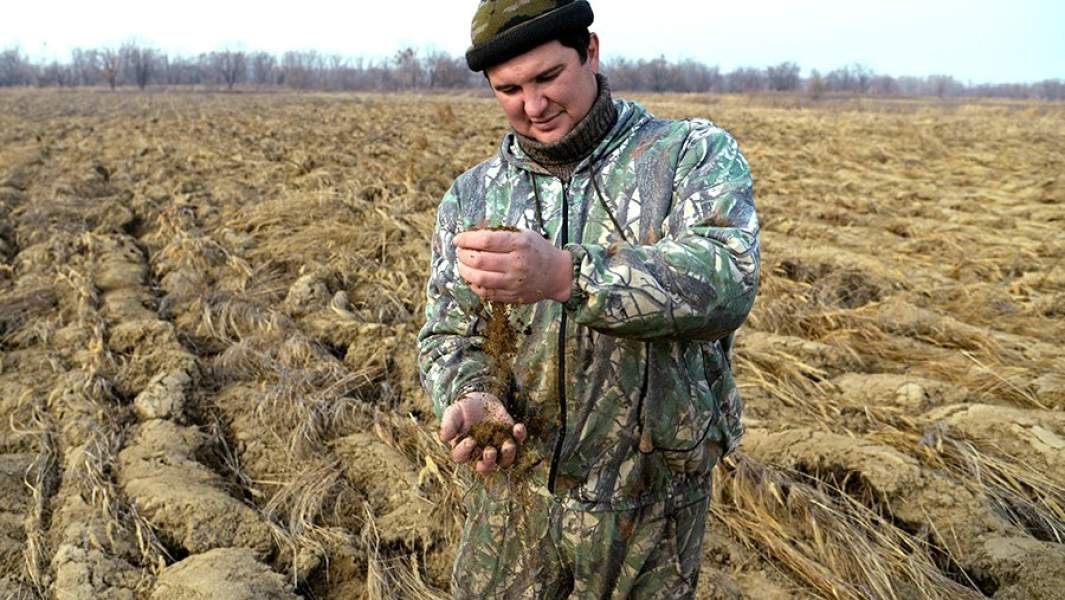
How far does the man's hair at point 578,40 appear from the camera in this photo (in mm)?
1630

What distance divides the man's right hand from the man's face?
0.58 m

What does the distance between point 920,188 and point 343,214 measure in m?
7.06

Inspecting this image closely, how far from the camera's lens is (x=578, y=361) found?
1.67 metres

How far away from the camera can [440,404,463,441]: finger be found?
1.63m

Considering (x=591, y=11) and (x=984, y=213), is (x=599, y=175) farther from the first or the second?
(x=984, y=213)

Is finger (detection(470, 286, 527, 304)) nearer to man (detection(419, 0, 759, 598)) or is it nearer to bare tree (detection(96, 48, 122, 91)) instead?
man (detection(419, 0, 759, 598))

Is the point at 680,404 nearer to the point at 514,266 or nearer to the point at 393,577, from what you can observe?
the point at 514,266

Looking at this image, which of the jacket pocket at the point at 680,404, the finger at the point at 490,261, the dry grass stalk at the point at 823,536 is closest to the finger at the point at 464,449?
the jacket pocket at the point at 680,404

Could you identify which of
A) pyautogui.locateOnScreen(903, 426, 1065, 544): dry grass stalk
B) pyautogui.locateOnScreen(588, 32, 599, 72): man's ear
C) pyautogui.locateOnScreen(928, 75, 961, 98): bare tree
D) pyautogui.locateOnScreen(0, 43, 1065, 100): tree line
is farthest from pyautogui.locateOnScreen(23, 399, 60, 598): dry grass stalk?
pyautogui.locateOnScreen(928, 75, 961, 98): bare tree

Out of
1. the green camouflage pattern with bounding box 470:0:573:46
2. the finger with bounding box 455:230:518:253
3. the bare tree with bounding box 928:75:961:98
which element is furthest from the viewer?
the bare tree with bounding box 928:75:961:98

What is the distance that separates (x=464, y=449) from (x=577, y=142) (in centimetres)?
67

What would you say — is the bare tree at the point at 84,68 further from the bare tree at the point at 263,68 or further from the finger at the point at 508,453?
the finger at the point at 508,453

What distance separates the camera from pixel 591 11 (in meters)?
1.65

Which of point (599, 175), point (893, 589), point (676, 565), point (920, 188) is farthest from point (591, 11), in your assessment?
point (920, 188)
